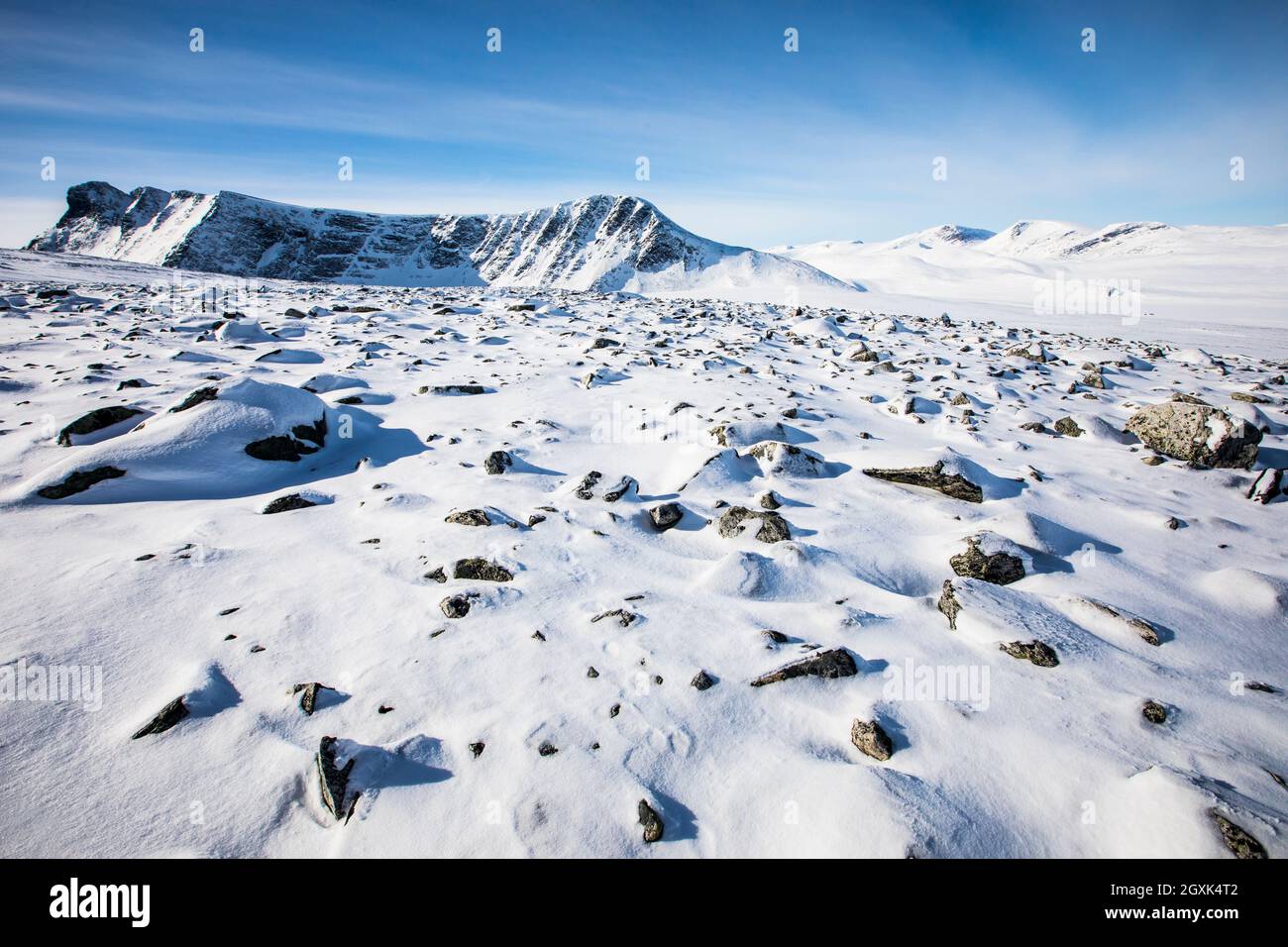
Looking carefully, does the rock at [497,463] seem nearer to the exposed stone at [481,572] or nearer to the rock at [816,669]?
the exposed stone at [481,572]

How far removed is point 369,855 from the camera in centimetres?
216

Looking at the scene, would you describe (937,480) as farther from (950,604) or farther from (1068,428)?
→ (1068,428)

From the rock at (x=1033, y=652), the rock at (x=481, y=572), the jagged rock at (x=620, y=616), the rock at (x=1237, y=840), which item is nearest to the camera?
the rock at (x=1237, y=840)

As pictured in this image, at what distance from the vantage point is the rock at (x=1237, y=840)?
6.85 ft

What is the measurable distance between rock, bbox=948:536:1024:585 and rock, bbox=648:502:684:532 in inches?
92.1

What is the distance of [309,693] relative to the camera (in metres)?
2.82

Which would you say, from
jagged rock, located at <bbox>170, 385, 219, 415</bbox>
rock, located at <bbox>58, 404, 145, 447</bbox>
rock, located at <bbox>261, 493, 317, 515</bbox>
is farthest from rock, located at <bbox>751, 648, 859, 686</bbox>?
rock, located at <bbox>58, 404, 145, 447</bbox>

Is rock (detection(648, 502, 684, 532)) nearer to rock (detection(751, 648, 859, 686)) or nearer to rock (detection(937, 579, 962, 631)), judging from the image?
rock (detection(751, 648, 859, 686))

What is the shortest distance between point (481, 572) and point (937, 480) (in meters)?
4.71

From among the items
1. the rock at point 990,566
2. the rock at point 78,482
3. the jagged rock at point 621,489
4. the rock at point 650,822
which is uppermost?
the rock at point 78,482

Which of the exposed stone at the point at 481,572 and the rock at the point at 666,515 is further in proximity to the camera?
the rock at the point at 666,515

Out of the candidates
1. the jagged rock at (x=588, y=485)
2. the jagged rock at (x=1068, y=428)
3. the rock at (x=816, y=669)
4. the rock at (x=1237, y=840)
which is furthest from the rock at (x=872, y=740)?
the jagged rock at (x=1068, y=428)

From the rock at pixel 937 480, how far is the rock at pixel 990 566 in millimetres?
1318
